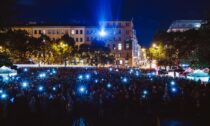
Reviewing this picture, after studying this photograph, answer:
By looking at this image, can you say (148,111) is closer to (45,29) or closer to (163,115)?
(163,115)

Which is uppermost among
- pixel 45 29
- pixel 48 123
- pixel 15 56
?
pixel 45 29

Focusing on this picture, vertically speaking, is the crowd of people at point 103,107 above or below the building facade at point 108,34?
below

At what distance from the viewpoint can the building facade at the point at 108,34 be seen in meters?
123

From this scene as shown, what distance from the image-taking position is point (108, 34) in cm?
12481

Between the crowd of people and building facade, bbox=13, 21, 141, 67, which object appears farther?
building facade, bbox=13, 21, 141, 67

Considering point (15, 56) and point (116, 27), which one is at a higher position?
point (116, 27)

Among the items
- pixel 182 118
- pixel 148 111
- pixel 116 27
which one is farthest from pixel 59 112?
pixel 116 27

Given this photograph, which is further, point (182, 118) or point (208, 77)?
point (208, 77)

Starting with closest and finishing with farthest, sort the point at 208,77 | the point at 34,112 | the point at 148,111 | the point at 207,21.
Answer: the point at 34,112, the point at 148,111, the point at 207,21, the point at 208,77

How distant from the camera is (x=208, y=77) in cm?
2938

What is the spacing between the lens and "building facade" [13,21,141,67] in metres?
123

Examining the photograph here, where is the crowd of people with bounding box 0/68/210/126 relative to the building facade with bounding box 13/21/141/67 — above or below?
below

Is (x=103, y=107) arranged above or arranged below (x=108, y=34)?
below

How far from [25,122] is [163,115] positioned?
723 centimetres
